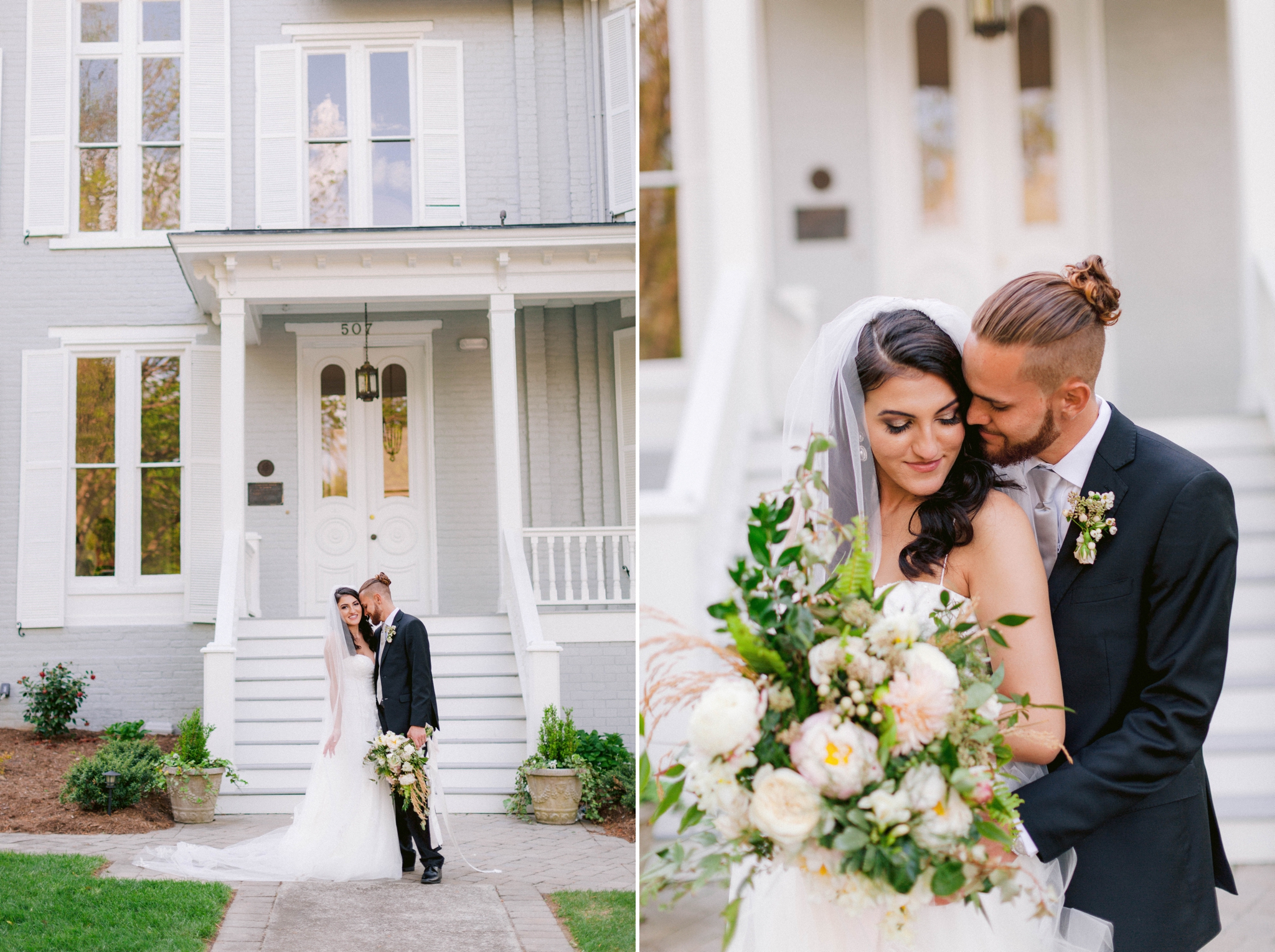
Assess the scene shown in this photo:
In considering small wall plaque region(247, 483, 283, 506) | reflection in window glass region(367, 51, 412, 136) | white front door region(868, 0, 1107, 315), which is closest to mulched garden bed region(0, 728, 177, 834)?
small wall plaque region(247, 483, 283, 506)

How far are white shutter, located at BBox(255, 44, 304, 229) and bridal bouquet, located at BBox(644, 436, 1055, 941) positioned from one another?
5.40 meters

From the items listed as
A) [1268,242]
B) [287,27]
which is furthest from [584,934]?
[287,27]

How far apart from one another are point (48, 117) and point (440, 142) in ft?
6.87

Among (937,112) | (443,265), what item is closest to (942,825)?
(443,265)

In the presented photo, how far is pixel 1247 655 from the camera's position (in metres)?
4.37

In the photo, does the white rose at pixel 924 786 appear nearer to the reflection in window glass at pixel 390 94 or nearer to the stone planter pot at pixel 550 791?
the stone planter pot at pixel 550 791

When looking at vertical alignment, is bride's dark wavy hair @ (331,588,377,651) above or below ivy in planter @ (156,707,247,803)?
above

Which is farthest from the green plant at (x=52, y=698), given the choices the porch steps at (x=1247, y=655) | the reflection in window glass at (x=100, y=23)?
the porch steps at (x=1247, y=655)

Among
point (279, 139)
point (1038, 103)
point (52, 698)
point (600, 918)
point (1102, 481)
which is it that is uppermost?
point (1038, 103)

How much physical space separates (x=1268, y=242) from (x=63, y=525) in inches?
239

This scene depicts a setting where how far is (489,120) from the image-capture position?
21.9 ft

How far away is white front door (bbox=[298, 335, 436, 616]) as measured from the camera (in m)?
6.05

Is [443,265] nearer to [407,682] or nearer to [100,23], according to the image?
[100,23]

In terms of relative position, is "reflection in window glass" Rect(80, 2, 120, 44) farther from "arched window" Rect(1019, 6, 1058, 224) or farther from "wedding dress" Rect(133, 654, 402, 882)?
"arched window" Rect(1019, 6, 1058, 224)
